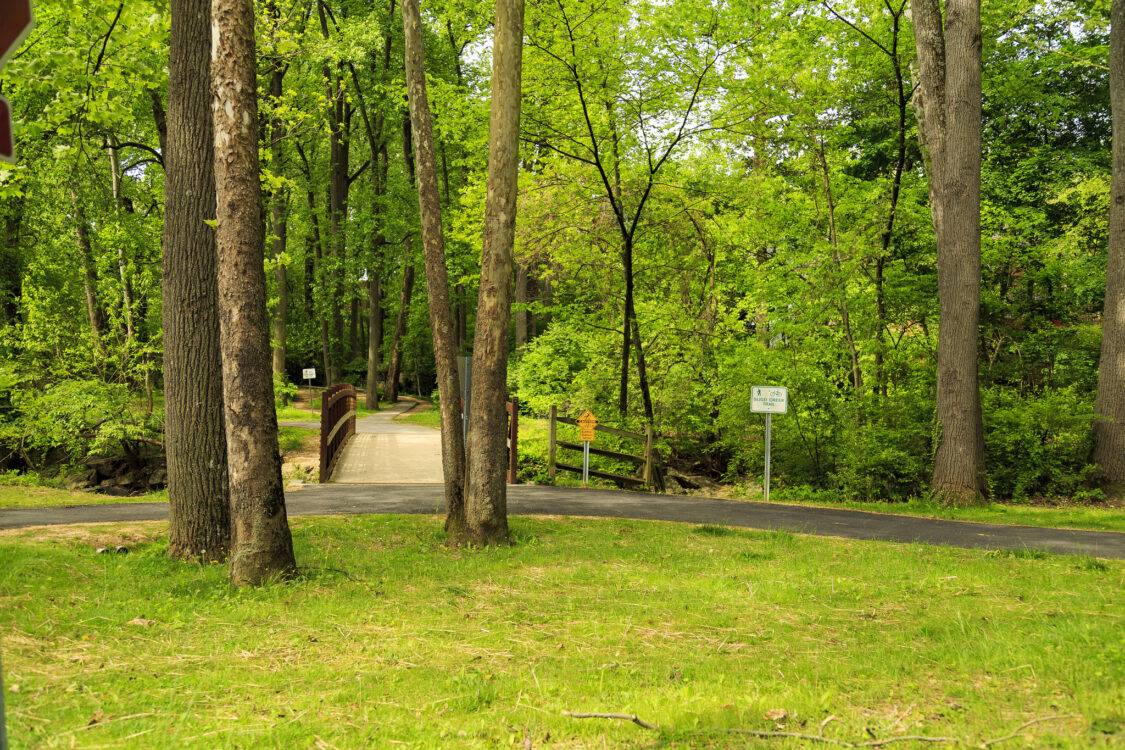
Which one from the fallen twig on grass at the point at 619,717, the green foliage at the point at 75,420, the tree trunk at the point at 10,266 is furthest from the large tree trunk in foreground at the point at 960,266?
the tree trunk at the point at 10,266

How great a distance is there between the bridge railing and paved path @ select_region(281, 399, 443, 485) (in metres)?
0.23

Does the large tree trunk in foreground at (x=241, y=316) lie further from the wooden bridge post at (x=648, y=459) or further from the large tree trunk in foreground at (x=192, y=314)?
the wooden bridge post at (x=648, y=459)

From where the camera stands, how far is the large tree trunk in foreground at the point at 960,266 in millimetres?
12531

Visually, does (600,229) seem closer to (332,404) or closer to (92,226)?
(332,404)

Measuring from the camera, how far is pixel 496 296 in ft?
26.5

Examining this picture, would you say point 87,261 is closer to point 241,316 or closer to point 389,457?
point 389,457

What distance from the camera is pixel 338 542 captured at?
805cm

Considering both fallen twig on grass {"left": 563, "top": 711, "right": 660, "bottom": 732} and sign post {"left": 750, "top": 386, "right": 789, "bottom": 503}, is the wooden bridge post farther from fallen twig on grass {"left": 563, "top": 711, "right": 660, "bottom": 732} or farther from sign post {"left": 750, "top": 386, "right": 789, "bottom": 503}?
fallen twig on grass {"left": 563, "top": 711, "right": 660, "bottom": 732}

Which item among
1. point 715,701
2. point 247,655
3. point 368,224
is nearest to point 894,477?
point 715,701

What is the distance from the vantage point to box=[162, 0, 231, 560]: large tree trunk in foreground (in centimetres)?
704

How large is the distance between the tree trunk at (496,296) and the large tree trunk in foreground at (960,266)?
27.6 feet

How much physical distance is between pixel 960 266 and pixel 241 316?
1161cm

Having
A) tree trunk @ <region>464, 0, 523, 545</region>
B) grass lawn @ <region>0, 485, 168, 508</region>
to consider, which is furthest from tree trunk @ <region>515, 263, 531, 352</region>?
tree trunk @ <region>464, 0, 523, 545</region>

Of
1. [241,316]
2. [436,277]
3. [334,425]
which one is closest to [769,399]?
[436,277]
